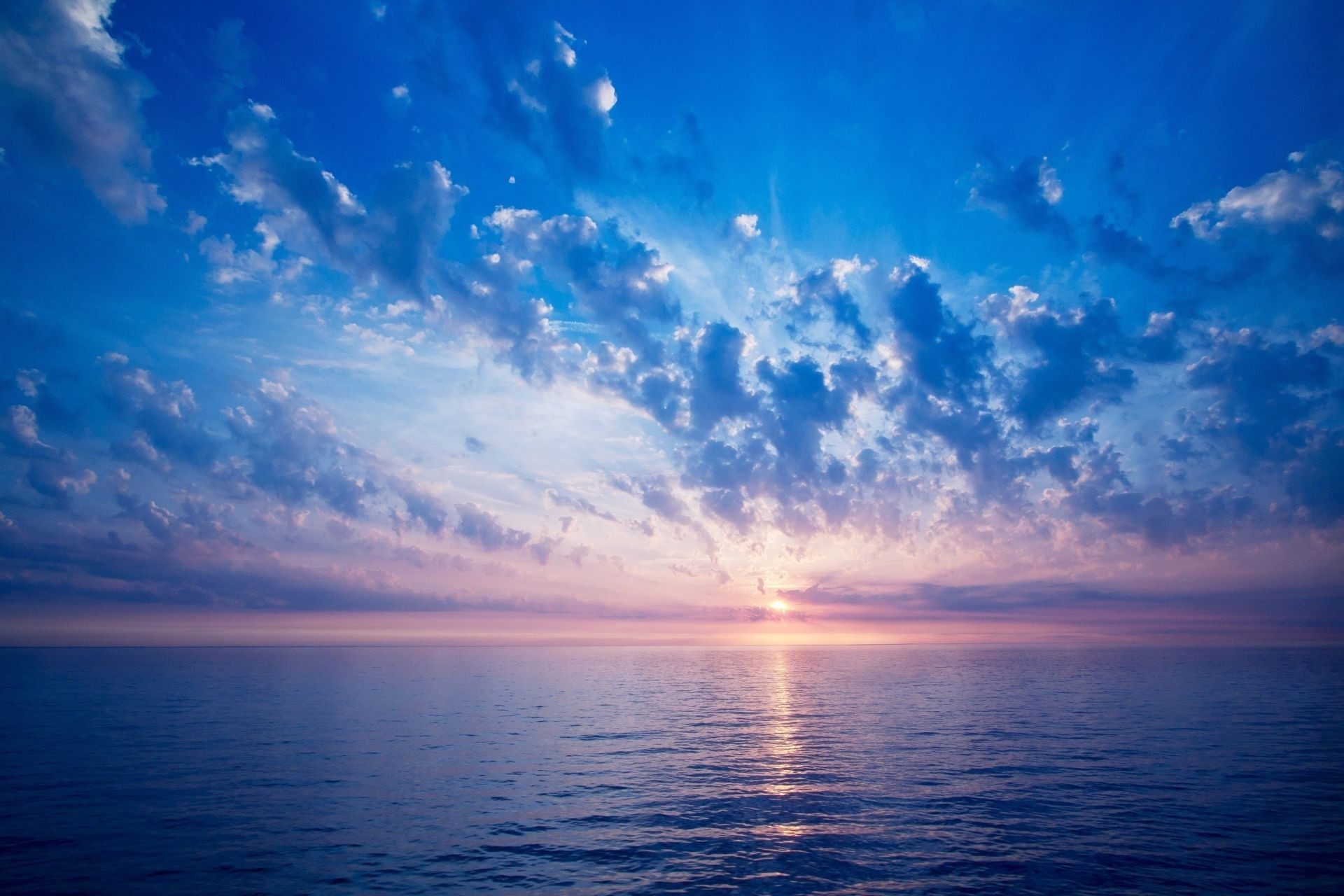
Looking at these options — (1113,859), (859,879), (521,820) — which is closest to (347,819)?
(521,820)

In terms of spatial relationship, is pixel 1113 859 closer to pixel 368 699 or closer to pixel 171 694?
pixel 368 699

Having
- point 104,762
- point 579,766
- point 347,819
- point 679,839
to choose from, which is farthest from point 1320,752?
point 104,762

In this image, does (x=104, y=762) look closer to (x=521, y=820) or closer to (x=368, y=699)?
(x=521, y=820)

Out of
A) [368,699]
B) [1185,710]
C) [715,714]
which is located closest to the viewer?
[1185,710]

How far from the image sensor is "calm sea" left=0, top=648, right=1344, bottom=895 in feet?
77.4

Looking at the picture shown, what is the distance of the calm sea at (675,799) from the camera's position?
2359 cm

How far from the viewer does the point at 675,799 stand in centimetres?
3450

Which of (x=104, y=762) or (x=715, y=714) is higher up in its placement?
(x=104, y=762)

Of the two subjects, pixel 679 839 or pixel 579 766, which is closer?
pixel 679 839

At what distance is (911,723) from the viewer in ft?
201

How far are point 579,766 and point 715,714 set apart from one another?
33304 mm

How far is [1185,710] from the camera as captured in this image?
68250mm

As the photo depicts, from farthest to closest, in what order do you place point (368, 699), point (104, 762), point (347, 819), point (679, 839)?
1. point (368, 699)
2. point (104, 762)
3. point (347, 819)
4. point (679, 839)

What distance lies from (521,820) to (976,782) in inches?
1014
